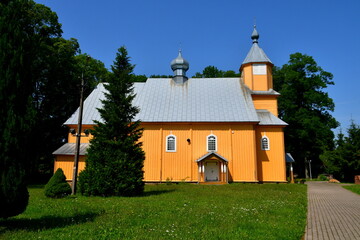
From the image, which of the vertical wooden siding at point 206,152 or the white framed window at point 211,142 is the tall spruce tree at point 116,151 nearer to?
the vertical wooden siding at point 206,152

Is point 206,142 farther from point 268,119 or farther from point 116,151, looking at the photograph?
point 116,151

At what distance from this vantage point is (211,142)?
2423 centimetres

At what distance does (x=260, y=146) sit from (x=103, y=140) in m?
15.1

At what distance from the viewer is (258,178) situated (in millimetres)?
24406

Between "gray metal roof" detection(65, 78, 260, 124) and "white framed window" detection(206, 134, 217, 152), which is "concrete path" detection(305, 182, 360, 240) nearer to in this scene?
"white framed window" detection(206, 134, 217, 152)

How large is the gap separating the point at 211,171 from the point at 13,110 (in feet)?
64.0

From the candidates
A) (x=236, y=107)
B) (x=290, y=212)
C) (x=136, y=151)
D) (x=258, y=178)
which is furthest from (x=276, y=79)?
(x=290, y=212)

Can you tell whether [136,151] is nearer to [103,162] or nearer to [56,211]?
[103,162]

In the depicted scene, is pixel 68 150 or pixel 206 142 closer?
pixel 68 150

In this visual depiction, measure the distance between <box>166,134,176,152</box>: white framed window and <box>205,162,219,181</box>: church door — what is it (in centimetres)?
332

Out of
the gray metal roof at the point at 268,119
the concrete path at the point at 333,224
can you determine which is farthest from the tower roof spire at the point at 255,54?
the concrete path at the point at 333,224

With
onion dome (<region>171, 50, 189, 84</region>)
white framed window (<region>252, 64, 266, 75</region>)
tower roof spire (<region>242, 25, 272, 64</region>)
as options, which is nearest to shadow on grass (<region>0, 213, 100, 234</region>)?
onion dome (<region>171, 50, 189, 84</region>)

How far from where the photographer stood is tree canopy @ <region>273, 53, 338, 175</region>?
1378 inches

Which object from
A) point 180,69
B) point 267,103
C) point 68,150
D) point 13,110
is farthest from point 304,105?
point 13,110
